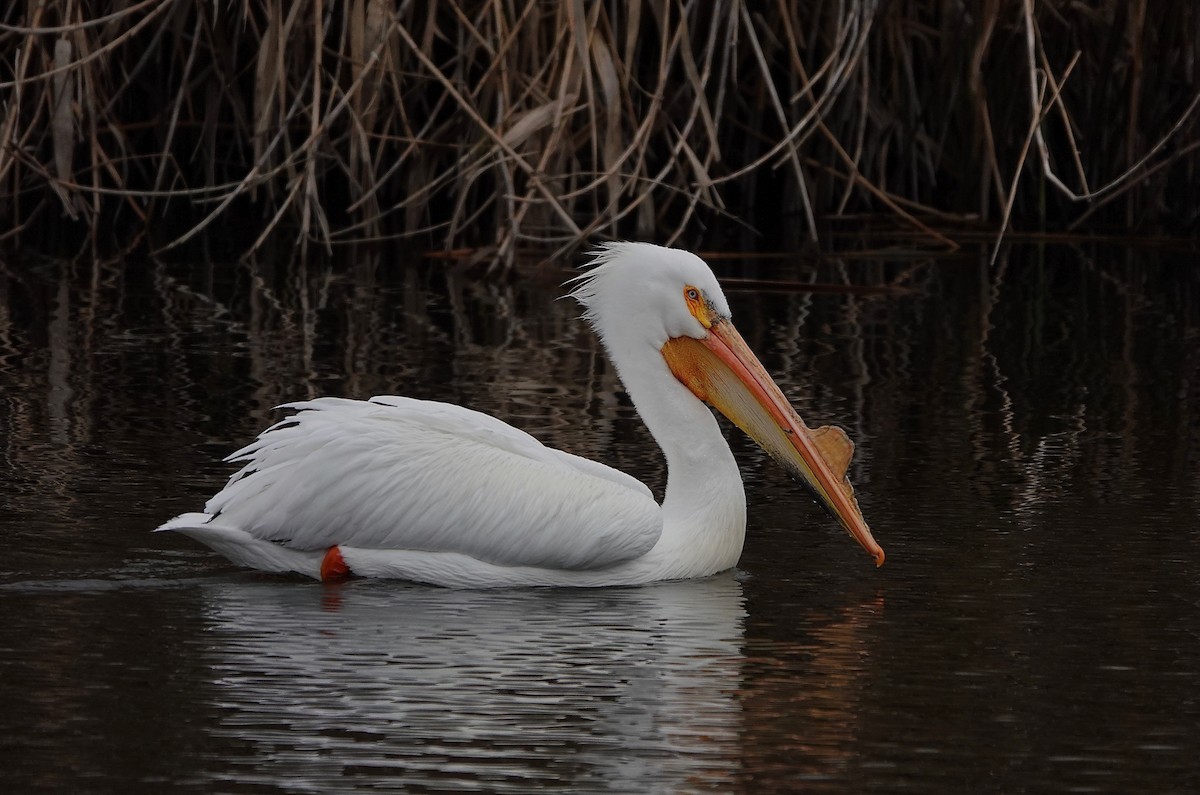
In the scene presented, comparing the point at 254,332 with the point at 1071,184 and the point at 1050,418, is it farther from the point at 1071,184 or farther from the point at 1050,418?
the point at 1071,184

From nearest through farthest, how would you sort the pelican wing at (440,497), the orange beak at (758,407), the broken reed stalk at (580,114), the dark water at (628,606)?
the dark water at (628,606) < the pelican wing at (440,497) < the orange beak at (758,407) < the broken reed stalk at (580,114)

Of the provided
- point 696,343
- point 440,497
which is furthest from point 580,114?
point 440,497

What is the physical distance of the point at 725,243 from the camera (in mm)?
11945

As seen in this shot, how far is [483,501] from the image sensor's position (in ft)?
16.4

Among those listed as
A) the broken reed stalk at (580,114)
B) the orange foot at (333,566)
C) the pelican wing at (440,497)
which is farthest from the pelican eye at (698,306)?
the broken reed stalk at (580,114)

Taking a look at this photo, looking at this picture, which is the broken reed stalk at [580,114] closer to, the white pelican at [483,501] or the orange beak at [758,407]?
the orange beak at [758,407]

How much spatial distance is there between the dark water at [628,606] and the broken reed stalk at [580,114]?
1.16 meters

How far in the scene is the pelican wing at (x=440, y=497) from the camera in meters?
4.94

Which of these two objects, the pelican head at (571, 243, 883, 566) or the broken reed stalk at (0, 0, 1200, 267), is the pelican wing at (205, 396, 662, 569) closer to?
the pelican head at (571, 243, 883, 566)

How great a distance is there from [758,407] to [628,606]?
81 centimetres

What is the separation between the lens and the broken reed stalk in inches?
359

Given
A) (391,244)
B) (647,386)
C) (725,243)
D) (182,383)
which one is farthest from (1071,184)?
(647,386)

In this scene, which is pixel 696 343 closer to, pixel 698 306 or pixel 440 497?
pixel 698 306

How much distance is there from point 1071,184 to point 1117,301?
88.4 inches
